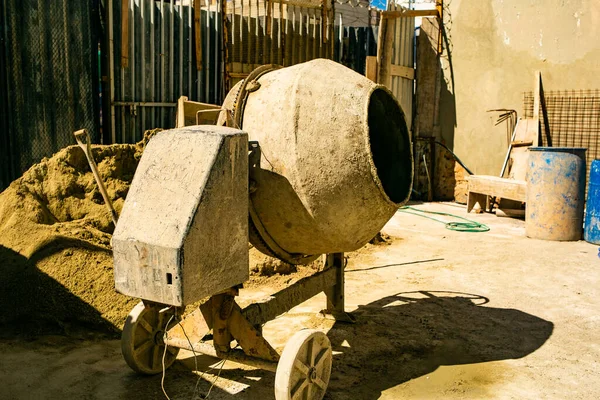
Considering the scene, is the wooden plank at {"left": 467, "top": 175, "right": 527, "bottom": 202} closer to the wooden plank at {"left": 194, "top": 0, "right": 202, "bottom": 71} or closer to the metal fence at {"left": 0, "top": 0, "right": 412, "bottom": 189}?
the metal fence at {"left": 0, "top": 0, "right": 412, "bottom": 189}

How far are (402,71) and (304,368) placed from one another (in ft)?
30.0

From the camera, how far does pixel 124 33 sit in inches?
327

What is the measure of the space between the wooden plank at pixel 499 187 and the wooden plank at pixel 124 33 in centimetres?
576

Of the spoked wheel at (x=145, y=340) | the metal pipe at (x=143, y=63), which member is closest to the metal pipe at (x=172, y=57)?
the metal pipe at (x=143, y=63)

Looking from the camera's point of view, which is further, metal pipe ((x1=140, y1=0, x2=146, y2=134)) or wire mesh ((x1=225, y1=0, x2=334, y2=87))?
wire mesh ((x1=225, y1=0, x2=334, y2=87))

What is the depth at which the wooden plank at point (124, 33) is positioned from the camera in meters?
8.25

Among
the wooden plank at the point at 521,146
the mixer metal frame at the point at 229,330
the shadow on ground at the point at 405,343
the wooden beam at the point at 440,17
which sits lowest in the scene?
the shadow on ground at the point at 405,343

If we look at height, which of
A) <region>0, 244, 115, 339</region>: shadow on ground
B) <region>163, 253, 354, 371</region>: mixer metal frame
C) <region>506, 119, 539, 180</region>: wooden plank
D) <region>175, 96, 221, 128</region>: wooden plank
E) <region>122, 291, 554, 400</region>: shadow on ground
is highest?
<region>175, 96, 221, 128</region>: wooden plank

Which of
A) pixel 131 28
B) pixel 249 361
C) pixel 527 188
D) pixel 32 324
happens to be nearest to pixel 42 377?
pixel 32 324

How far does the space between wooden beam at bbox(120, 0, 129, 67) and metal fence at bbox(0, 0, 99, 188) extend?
0.40 meters

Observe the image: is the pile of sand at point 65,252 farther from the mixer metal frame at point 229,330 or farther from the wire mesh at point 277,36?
the wire mesh at point 277,36

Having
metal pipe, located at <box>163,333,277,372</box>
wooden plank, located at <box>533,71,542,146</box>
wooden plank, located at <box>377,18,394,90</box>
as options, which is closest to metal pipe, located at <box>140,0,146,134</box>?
wooden plank, located at <box>377,18,394,90</box>

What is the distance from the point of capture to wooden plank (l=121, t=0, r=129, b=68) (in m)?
8.25

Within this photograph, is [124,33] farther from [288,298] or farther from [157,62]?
[288,298]
